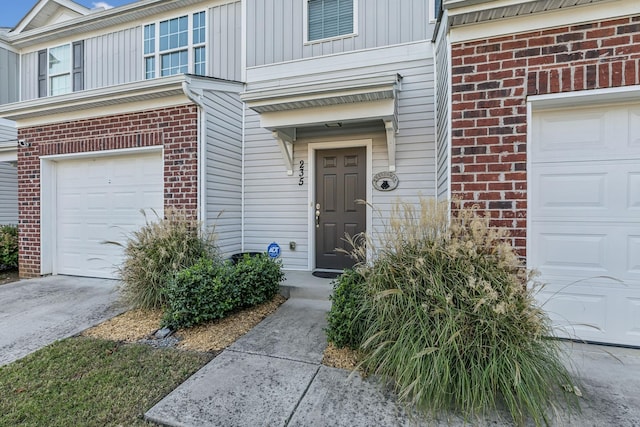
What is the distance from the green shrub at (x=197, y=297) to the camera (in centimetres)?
318

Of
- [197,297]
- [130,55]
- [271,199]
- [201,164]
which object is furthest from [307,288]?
[130,55]

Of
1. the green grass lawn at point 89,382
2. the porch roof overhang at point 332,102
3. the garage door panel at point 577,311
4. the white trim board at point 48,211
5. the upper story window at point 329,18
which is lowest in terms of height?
the green grass lawn at point 89,382

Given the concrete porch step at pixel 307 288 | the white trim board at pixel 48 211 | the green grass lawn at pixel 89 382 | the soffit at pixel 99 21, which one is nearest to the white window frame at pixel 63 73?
the soffit at pixel 99 21

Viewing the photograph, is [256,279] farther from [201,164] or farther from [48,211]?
[48,211]

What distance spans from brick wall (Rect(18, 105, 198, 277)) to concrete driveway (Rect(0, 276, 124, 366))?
100 cm

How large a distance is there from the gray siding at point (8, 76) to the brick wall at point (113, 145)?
4.15 meters

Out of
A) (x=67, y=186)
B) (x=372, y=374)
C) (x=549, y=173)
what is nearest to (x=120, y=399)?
(x=372, y=374)

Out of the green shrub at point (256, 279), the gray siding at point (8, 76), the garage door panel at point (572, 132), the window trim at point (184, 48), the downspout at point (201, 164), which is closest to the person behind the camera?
the garage door panel at point (572, 132)

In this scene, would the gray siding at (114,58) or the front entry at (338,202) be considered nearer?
the front entry at (338,202)

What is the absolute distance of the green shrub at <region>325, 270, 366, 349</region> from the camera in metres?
2.54

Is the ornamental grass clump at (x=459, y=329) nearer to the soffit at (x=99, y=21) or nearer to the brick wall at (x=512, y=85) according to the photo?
the brick wall at (x=512, y=85)

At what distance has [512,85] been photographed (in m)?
2.62

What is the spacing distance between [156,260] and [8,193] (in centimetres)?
806

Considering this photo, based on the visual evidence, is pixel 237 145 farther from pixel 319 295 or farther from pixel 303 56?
pixel 319 295
